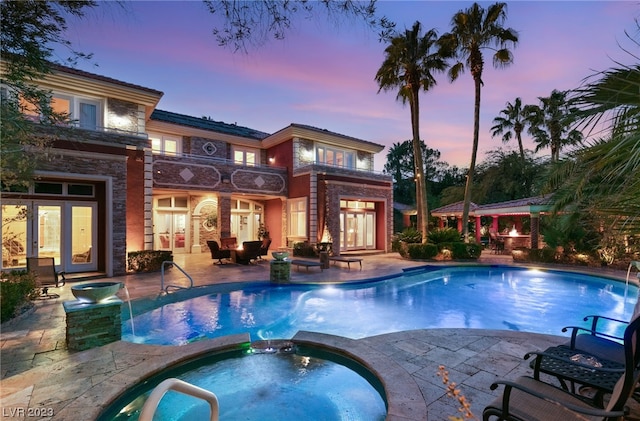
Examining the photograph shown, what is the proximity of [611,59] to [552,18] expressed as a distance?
12.1 feet

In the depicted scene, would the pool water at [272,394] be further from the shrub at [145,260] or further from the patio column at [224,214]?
the patio column at [224,214]

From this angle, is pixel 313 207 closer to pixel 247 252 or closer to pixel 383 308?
pixel 247 252

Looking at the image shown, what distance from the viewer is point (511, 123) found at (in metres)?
25.5

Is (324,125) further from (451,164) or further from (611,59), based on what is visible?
(451,164)

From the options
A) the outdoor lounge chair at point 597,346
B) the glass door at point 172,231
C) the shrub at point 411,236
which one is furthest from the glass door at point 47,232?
the shrub at point 411,236

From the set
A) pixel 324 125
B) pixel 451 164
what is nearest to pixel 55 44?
pixel 324 125

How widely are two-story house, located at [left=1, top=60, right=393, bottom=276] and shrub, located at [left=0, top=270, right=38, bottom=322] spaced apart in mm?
1339

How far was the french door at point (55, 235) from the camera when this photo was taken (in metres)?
9.30

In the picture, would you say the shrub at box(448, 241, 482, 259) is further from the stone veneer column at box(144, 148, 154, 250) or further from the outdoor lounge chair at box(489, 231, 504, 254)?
the stone veneer column at box(144, 148, 154, 250)

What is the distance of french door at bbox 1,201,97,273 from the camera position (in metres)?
9.30

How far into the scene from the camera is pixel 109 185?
1038 centimetres

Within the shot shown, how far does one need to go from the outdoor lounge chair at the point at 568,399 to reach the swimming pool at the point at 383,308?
421 centimetres

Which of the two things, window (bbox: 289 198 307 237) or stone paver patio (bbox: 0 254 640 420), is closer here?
stone paver patio (bbox: 0 254 640 420)

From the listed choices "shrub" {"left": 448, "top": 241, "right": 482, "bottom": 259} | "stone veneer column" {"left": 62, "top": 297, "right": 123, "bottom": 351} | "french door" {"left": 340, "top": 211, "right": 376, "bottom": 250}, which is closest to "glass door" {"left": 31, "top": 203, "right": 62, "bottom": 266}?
"stone veneer column" {"left": 62, "top": 297, "right": 123, "bottom": 351}
